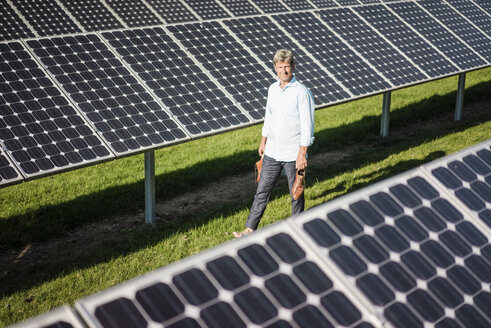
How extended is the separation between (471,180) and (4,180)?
499 cm

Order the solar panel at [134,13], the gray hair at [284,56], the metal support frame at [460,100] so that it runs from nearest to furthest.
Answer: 1. the gray hair at [284,56]
2. the solar panel at [134,13]
3. the metal support frame at [460,100]

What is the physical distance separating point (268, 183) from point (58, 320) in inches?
199

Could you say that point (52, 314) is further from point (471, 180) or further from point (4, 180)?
point (4, 180)

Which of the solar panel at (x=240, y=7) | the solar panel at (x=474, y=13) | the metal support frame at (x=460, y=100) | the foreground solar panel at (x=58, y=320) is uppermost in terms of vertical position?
the foreground solar panel at (x=58, y=320)

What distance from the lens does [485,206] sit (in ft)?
12.7

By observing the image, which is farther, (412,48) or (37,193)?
(412,48)

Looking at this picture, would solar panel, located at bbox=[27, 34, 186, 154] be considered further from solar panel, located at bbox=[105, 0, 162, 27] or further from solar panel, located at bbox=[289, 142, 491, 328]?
solar panel, located at bbox=[289, 142, 491, 328]

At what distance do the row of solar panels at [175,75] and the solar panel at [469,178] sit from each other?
418cm

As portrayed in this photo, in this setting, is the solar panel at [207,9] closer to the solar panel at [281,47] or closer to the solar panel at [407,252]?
the solar panel at [281,47]

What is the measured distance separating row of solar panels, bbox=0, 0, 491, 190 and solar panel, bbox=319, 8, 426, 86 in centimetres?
3

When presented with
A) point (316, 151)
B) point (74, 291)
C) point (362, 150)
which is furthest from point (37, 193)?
point (362, 150)

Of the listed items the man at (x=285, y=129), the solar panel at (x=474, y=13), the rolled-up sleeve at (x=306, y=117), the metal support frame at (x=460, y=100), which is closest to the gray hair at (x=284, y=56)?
the man at (x=285, y=129)

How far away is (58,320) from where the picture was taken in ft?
7.76

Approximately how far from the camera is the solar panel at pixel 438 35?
12.1 meters
